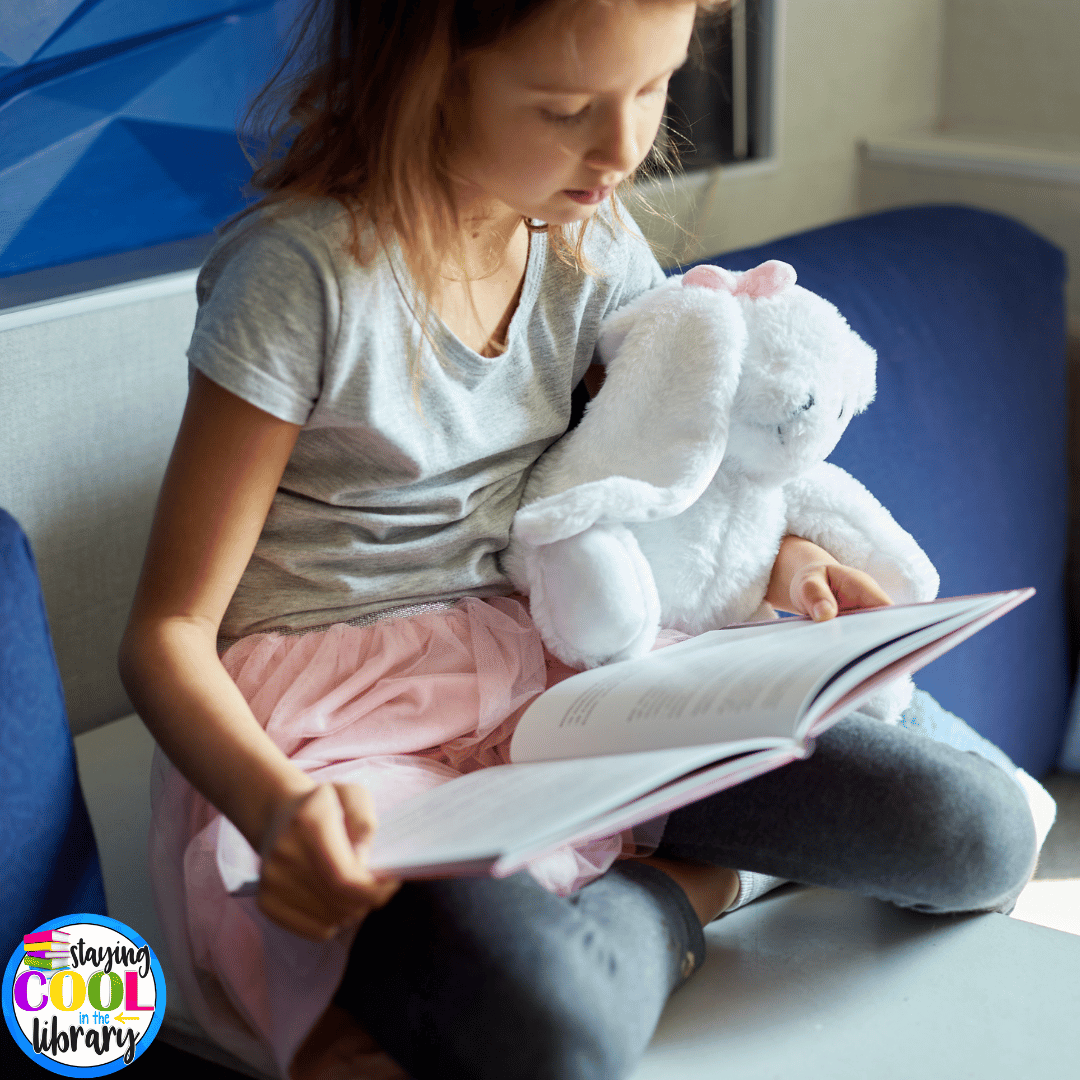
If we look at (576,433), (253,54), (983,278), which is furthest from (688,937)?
(983,278)

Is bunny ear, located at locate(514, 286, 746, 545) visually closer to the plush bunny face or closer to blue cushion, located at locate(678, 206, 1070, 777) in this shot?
the plush bunny face

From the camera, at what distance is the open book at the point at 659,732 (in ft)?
1.63

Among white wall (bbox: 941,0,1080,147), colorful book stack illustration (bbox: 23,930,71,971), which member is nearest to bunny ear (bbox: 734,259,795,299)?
colorful book stack illustration (bbox: 23,930,71,971)

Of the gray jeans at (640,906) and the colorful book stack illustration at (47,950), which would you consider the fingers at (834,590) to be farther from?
the colorful book stack illustration at (47,950)

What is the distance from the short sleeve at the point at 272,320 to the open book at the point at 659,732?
0.24 meters

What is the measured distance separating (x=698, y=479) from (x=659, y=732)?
18 centimetres

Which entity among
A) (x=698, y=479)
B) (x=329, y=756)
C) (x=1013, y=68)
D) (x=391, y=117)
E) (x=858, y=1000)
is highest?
(x=391, y=117)

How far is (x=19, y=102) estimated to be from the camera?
0.86 meters

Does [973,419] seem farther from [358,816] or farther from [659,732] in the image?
[358,816]

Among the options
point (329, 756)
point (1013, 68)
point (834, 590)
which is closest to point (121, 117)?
point (329, 756)

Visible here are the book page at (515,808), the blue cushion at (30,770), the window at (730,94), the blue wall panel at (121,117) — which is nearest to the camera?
the book page at (515,808)

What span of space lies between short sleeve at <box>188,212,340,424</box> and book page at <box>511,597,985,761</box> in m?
0.23

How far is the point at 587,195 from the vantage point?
2.19ft

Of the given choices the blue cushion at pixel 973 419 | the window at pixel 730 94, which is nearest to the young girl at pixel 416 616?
the blue cushion at pixel 973 419
